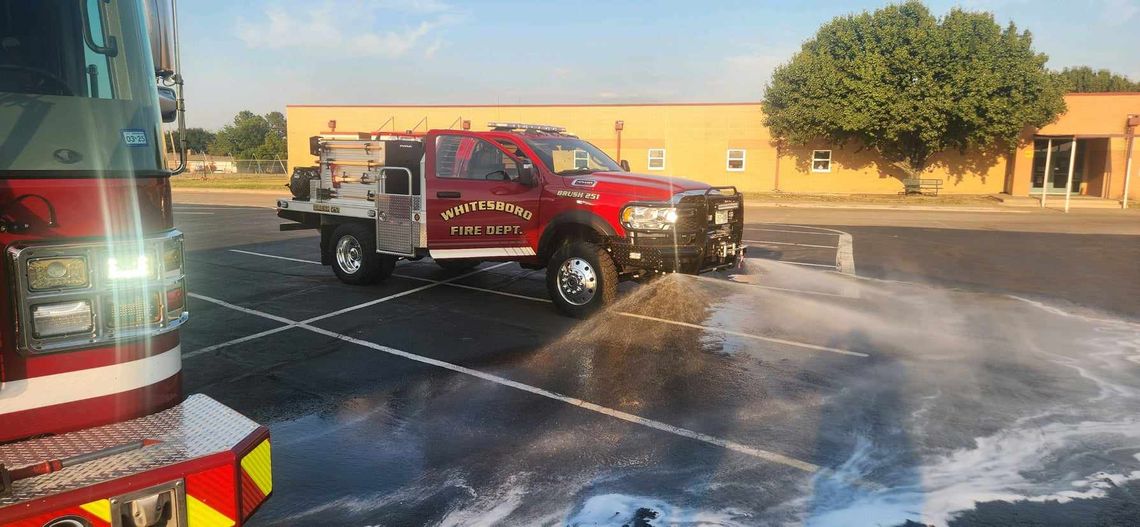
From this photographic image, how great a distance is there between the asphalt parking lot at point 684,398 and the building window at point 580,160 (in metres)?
1.82

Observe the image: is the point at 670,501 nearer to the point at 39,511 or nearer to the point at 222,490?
the point at 222,490

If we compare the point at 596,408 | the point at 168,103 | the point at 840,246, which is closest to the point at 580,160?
the point at 596,408

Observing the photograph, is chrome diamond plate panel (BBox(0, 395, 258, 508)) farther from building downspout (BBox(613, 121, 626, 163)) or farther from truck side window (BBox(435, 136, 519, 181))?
building downspout (BBox(613, 121, 626, 163))

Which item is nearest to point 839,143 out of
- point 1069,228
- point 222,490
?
point 1069,228

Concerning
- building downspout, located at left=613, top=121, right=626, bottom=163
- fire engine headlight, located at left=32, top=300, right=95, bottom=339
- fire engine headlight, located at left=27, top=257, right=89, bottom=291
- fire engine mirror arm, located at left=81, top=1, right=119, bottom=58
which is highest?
building downspout, located at left=613, top=121, right=626, bottom=163

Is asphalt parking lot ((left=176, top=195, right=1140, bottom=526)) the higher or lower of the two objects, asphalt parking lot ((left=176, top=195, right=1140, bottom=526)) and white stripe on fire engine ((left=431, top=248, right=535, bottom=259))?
the lower

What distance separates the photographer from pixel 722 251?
822 centimetres

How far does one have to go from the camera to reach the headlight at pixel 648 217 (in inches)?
297

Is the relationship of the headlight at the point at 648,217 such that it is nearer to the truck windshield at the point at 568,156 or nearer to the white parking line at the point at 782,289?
the truck windshield at the point at 568,156

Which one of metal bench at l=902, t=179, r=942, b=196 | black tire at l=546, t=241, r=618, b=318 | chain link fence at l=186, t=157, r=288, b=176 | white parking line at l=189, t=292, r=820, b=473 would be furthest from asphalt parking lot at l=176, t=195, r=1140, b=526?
chain link fence at l=186, t=157, r=288, b=176

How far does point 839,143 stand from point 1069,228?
14.9 metres

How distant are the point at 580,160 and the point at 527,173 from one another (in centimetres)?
96

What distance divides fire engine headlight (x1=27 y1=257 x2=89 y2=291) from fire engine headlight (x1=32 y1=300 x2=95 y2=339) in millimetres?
67

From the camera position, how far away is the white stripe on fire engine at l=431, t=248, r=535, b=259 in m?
8.51
